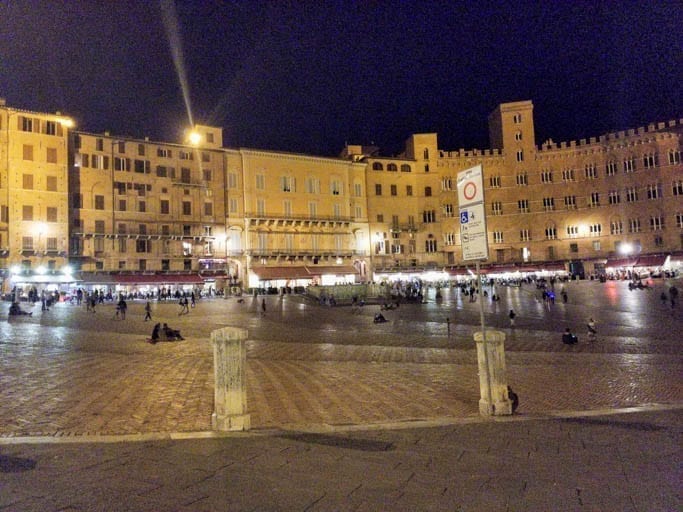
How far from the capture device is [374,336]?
667 inches

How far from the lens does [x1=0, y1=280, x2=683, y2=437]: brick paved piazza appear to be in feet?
21.8

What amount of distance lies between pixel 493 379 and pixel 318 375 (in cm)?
381

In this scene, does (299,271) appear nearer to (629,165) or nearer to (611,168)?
(611,168)

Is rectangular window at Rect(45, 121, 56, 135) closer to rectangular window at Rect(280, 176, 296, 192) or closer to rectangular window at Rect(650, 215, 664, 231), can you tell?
rectangular window at Rect(280, 176, 296, 192)

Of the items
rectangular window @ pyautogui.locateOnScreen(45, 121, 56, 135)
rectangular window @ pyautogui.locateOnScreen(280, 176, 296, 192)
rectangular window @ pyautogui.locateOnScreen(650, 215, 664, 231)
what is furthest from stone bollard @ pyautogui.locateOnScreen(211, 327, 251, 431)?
rectangular window @ pyautogui.locateOnScreen(650, 215, 664, 231)

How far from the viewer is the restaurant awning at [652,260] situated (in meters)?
55.0

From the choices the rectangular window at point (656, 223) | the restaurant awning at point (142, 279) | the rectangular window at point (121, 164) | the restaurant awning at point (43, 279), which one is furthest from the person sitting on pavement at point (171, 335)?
the rectangular window at point (656, 223)

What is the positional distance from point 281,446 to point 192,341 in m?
10.9

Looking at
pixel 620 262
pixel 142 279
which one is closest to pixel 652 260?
pixel 620 262

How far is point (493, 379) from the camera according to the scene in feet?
21.7

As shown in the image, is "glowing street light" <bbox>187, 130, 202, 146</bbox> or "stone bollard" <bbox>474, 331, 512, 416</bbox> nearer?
"stone bollard" <bbox>474, 331, 512, 416</bbox>

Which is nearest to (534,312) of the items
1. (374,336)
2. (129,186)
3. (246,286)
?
(374,336)

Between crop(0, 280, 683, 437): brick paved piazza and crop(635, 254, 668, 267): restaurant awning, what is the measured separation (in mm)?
40720

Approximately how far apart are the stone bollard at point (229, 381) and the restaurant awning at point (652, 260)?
195 feet
